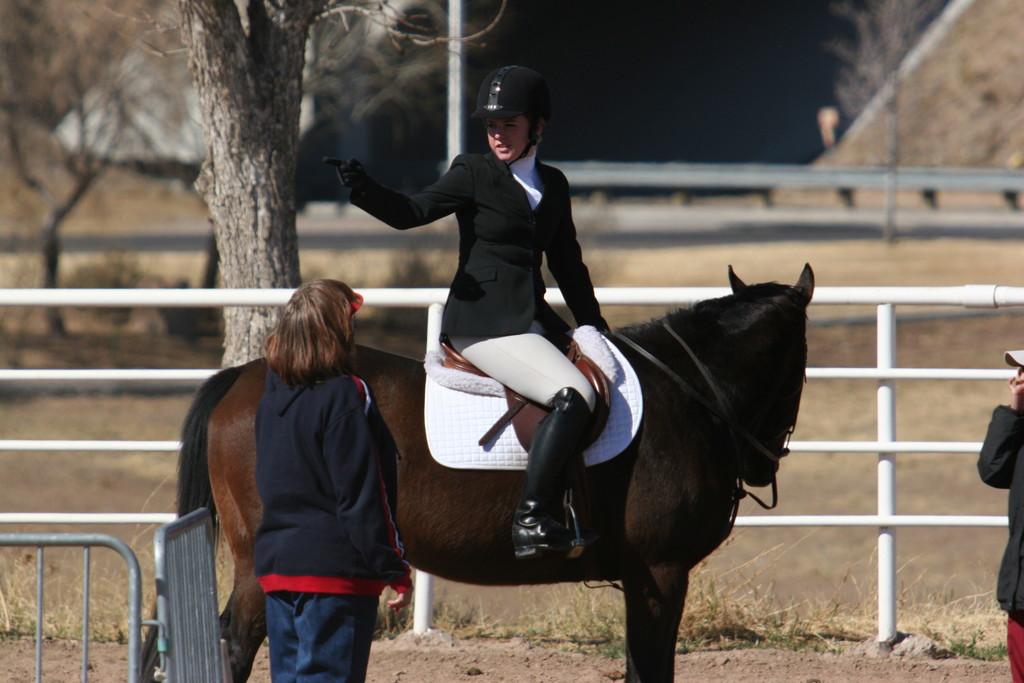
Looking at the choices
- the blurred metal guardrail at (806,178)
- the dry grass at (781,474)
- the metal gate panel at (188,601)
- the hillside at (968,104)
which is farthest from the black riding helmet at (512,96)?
the hillside at (968,104)

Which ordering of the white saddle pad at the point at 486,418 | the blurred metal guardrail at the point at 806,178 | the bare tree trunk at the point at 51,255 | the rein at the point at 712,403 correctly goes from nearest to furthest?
the white saddle pad at the point at 486,418 → the rein at the point at 712,403 → the bare tree trunk at the point at 51,255 → the blurred metal guardrail at the point at 806,178

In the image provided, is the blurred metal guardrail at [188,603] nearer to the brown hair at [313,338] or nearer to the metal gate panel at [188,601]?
the metal gate panel at [188,601]

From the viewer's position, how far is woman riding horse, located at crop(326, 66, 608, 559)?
399cm

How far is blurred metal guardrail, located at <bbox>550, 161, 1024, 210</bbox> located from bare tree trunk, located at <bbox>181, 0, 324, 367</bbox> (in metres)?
28.3

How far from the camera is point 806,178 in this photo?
35.6 m

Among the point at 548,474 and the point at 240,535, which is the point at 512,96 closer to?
the point at 548,474

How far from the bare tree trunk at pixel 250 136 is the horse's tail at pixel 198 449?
2.31 meters

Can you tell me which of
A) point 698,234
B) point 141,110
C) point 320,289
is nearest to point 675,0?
point 698,234

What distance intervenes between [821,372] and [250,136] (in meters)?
3.34

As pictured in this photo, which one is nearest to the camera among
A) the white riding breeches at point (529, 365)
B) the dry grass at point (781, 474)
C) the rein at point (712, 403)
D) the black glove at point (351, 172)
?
the black glove at point (351, 172)

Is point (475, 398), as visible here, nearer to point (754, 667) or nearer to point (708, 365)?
point (708, 365)

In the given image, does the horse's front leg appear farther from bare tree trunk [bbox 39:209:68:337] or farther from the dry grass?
bare tree trunk [bbox 39:209:68:337]

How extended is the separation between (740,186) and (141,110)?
73.4 feet

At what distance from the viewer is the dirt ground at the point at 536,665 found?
209 inches
